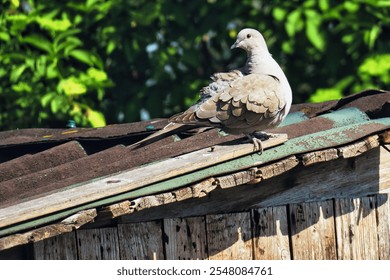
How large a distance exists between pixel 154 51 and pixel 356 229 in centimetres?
699

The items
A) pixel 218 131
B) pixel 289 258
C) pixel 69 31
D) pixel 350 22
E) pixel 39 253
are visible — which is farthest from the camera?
pixel 350 22

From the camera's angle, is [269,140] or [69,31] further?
[69,31]

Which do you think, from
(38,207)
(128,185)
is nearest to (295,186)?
(128,185)

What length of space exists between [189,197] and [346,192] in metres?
1.22

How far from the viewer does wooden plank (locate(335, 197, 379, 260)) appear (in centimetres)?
575

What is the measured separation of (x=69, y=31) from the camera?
1078 centimetres

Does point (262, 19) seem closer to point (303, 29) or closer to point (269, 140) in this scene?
point (303, 29)

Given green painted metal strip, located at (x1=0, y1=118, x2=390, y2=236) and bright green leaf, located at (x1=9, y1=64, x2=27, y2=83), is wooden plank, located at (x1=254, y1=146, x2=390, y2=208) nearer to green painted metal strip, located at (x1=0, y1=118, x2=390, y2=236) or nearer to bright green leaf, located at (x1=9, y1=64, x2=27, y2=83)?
green painted metal strip, located at (x1=0, y1=118, x2=390, y2=236)

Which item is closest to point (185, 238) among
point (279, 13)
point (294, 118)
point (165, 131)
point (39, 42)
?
point (165, 131)

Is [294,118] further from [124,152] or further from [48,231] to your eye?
[48,231]

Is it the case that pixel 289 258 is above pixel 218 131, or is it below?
below

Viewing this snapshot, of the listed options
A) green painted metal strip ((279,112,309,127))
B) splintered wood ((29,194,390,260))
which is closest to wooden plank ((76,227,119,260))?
→ splintered wood ((29,194,390,260))

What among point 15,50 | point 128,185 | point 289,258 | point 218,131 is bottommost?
point 289,258

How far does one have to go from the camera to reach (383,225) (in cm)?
582
